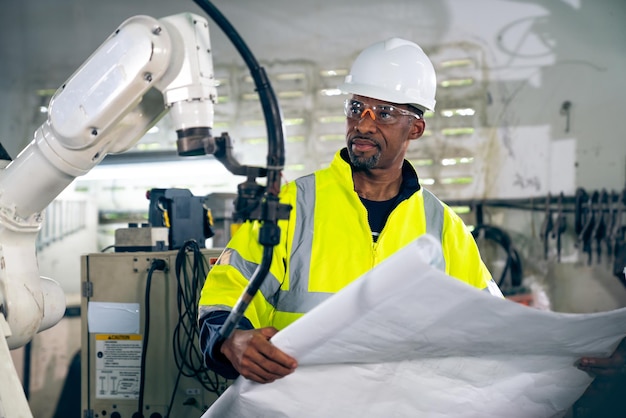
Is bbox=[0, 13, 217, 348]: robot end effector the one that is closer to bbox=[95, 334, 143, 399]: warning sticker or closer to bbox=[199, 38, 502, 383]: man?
bbox=[199, 38, 502, 383]: man

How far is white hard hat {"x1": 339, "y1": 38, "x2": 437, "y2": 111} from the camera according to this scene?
2.03 m

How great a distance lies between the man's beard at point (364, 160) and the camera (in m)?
2.02

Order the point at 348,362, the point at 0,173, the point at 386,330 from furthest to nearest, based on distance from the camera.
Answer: the point at 0,173, the point at 348,362, the point at 386,330

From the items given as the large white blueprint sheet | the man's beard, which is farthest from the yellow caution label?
the large white blueprint sheet

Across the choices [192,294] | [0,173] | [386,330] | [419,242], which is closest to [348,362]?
[386,330]

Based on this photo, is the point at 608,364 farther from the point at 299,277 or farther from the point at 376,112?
the point at 376,112

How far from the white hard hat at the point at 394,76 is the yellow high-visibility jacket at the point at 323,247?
208mm

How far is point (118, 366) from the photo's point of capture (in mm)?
2803

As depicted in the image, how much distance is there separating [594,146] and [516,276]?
0.76 m

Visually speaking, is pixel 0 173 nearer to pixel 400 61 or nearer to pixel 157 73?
pixel 157 73

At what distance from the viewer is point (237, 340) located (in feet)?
4.68

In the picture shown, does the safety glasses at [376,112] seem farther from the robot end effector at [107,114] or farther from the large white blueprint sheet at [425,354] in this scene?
the large white blueprint sheet at [425,354]

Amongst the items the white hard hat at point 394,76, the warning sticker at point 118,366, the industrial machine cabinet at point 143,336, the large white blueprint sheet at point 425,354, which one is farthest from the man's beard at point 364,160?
the warning sticker at point 118,366

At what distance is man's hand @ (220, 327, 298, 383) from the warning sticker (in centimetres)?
149
